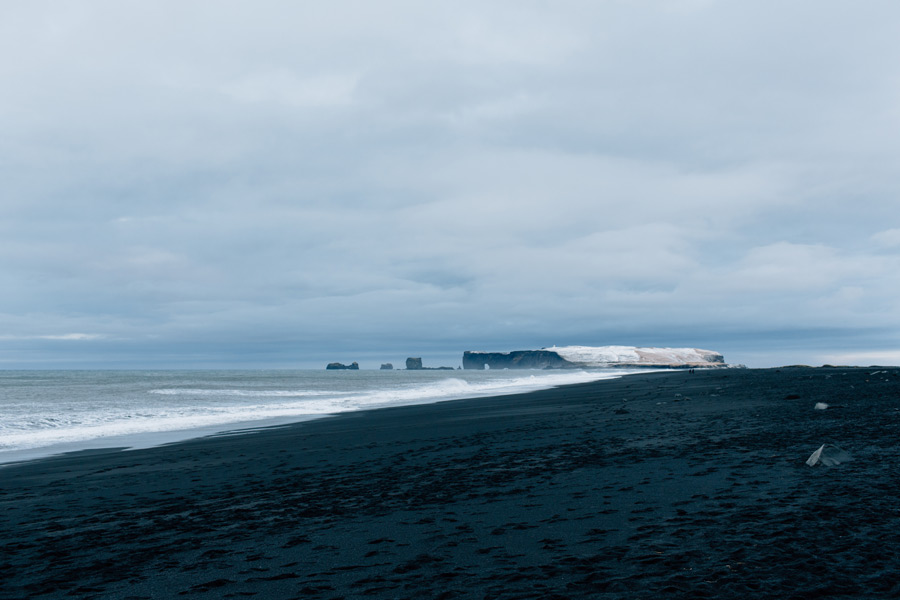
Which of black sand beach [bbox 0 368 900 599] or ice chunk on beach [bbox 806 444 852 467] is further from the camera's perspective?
ice chunk on beach [bbox 806 444 852 467]

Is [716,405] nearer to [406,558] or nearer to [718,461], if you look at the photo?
[718,461]

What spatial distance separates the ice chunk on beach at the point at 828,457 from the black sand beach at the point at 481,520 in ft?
0.68

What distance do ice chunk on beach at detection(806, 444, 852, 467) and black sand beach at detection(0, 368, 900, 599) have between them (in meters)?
0.21

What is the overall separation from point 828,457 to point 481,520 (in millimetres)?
7490

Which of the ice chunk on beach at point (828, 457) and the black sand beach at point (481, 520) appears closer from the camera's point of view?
the black sand beach at point (481, 520)

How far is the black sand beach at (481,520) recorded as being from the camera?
21.0 ft

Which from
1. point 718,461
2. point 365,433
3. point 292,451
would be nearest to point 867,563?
point 718,461

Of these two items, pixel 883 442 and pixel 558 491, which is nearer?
pixel 558 491

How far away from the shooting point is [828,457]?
1172cm

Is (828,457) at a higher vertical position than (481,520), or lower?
higher

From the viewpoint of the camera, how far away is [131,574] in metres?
7.39

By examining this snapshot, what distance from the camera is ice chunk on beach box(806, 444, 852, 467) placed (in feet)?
37.8

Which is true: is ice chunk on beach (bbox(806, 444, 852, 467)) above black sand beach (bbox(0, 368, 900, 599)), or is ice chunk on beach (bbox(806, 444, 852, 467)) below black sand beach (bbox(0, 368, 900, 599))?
above

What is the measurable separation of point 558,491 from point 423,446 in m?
8.18
